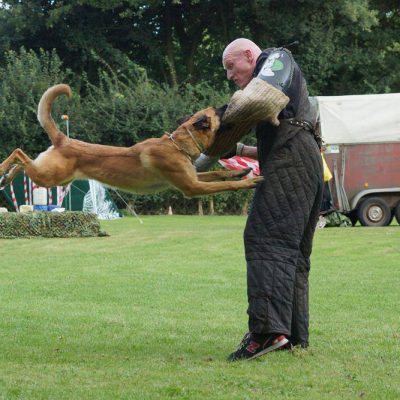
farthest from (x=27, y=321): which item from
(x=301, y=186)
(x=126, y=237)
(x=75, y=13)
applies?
(x=75, y=13)

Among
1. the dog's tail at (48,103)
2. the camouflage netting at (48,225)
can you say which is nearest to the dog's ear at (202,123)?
the dog's tail at (48,103)

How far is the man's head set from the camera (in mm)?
5660

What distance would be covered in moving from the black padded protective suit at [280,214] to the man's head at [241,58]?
0.31 metres

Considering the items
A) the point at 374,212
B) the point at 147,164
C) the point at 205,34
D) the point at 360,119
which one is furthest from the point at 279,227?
the point at 205,34

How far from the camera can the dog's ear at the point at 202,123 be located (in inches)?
229

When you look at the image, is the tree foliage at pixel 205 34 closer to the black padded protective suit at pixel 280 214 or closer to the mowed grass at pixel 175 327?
the mowed grass at pixel 175 327

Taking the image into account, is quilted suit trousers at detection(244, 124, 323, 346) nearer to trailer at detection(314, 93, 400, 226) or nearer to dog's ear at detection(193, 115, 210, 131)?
dog's ear at detection(193, 115, 210, 131)

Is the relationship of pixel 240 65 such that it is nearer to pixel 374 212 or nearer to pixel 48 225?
pixel 48 225

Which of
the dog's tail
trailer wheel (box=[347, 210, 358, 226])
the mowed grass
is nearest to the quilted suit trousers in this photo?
the mowed grass

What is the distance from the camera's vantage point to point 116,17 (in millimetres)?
34125

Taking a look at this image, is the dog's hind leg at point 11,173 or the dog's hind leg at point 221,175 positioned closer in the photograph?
the dog's hind leg at point 221,175

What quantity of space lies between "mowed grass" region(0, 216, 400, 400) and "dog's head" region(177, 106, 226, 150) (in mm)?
1560

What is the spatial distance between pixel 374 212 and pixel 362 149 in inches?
64.6

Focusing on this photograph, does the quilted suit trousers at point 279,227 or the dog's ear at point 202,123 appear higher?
the dog's ear at point 202,123
